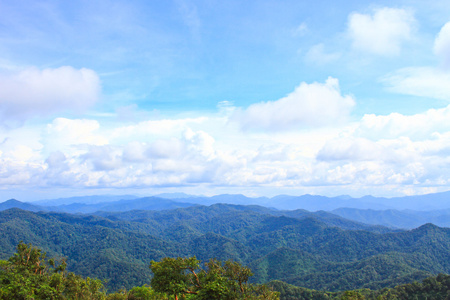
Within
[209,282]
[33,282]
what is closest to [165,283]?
[209,282]

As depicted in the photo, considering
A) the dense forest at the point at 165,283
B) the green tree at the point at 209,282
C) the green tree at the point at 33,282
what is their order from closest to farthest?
the green tree at the point at 209,282 < the dense forest at the point at 165,283 < the green tree at the point at 33,282

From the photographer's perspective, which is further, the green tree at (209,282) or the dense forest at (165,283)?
the dense forest at (165,283)

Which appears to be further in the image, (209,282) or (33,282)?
(33,282)

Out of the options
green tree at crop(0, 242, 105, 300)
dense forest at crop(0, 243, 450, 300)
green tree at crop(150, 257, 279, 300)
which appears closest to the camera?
green tree at crop(150, 257, 279, 300)

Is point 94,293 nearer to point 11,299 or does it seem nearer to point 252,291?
point 11,299

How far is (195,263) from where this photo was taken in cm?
3912

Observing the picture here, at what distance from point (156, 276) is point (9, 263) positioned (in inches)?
1358

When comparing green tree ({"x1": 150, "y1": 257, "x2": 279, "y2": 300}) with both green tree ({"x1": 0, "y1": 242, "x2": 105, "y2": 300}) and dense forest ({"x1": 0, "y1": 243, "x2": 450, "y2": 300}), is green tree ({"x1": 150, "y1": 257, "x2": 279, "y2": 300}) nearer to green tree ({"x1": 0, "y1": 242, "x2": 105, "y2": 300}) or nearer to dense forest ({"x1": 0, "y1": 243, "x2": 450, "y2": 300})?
dense forest ({"x1": 0, "y1": 243, "x2": 450, "y2": 300})

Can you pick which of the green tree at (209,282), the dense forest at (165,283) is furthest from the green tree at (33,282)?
Result: the green tree at (209,282)

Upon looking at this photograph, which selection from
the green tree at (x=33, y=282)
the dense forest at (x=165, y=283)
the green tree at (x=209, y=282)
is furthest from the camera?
the green tree at (x=33, y=282)

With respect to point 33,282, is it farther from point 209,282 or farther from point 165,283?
point 209,282

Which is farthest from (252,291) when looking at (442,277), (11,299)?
(442,277)

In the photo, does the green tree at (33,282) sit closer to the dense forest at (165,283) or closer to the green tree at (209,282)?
the dense forest at (165,283)

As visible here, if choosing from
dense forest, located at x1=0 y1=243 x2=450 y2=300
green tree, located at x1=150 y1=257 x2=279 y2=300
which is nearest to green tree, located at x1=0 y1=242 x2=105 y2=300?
dense forest, located at x1=0 y1=243 x2=450 y2=300
